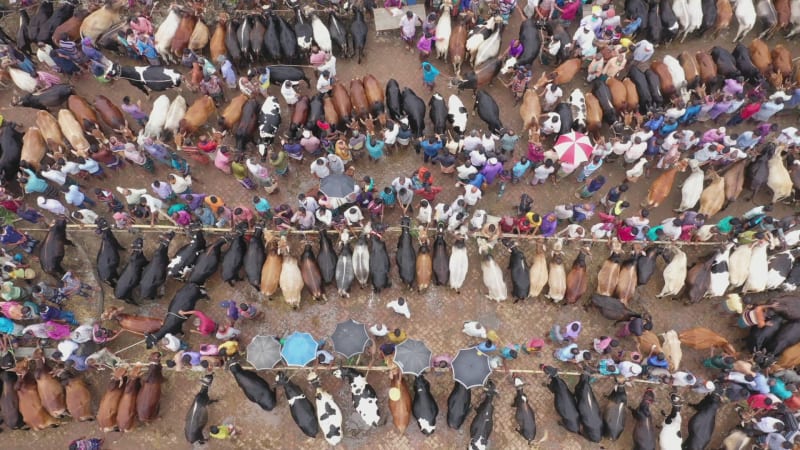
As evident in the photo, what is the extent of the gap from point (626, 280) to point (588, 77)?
7.05 metres

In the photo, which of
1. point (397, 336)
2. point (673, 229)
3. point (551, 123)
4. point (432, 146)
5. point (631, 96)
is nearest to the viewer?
point (397, 336)

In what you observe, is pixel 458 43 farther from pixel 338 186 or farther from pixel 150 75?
pixel 150 75

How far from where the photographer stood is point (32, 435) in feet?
44.4

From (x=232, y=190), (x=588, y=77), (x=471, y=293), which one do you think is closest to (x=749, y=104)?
(x=588, y=77)

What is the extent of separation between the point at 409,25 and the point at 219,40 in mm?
6141

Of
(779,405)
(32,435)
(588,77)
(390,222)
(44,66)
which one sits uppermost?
(588,77)

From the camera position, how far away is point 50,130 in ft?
49.5

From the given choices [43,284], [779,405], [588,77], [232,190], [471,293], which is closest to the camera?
[779,405]

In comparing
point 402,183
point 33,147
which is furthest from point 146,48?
point 402,183

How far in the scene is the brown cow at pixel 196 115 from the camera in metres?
15.4

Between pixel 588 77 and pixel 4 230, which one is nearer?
pixel 4 230

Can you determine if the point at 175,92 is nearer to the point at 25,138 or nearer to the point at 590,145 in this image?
the point at 25,138

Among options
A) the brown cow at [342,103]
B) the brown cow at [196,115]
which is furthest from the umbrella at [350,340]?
the brown cow at [196,115]

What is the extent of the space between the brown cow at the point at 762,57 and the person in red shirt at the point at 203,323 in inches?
728
